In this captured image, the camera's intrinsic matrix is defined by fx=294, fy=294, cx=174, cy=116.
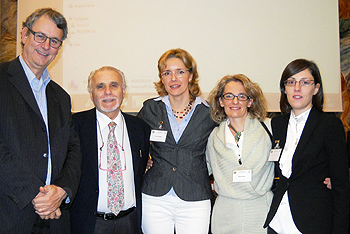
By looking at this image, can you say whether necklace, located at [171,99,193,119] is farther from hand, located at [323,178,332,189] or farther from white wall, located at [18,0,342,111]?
white wall, located at [18,0,342,111]

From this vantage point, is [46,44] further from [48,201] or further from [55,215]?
[55,215]

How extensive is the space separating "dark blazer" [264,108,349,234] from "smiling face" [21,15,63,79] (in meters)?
1.82

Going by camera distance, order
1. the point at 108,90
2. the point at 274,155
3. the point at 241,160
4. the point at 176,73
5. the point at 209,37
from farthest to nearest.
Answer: the point at 209,37 → the point at 176,73 → the point at 108,90 → the point at 241,160 → the point at 274,155

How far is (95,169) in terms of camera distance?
2.27 metres

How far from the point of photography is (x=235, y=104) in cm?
242

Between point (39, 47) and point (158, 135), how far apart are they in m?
1.16

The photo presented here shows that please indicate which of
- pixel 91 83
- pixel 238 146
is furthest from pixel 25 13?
pixel 238 146

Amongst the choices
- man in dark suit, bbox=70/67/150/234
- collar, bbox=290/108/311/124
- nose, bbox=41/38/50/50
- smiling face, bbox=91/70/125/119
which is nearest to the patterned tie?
man in dark suit, bbox=70/67/150/234

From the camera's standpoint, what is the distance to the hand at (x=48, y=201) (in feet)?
5.56

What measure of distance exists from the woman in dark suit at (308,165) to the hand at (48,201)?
143cm

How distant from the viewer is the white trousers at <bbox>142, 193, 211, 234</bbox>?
2.40m

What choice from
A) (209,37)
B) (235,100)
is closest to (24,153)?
(235,100)

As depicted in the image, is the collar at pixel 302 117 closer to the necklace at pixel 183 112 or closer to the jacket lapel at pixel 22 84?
the necklace at pixel 183 112

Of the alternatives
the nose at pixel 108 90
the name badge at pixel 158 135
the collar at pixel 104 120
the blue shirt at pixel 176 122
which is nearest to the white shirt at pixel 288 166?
the blue shirt at pixel 176 122
